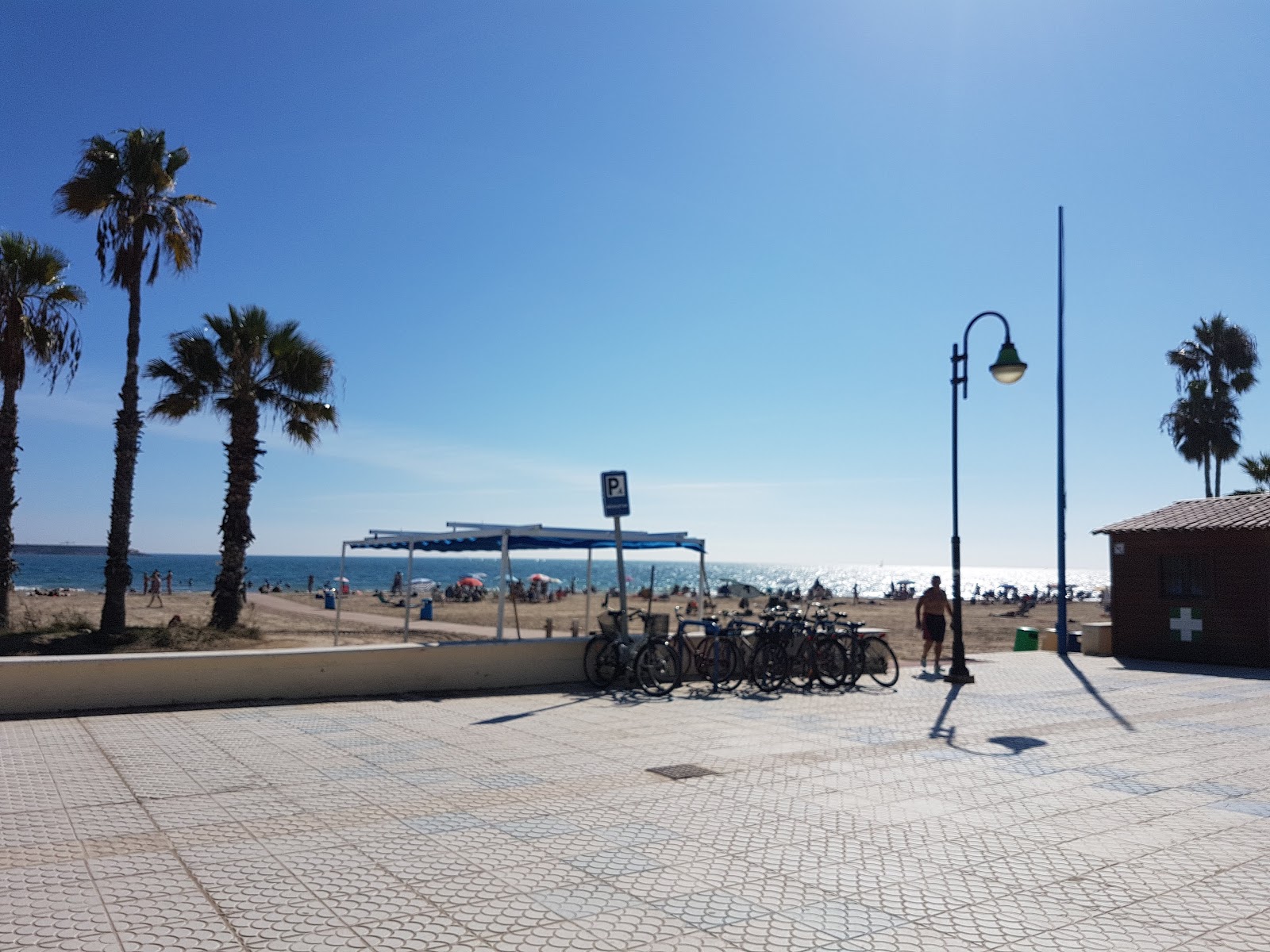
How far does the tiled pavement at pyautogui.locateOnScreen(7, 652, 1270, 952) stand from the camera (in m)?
4.12

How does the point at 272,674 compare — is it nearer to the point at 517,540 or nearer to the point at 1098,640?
the point at 517,540

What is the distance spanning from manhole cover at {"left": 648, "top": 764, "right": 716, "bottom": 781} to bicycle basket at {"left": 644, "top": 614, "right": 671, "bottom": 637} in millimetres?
5249

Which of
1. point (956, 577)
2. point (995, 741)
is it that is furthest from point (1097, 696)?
point (995, 741)

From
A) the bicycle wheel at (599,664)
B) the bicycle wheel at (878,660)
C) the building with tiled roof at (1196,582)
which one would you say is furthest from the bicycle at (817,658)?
the building with tiled roof at (1196,582)

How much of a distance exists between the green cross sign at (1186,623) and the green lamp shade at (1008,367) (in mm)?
8247

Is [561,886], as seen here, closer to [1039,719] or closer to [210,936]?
[210,936]

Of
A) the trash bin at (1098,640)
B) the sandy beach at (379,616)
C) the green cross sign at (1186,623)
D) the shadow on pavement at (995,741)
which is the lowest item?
the sandy beach at (379,616)

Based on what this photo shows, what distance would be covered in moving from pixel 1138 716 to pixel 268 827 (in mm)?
9724

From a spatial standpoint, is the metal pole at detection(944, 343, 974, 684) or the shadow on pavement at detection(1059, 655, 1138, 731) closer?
the shadow on pavement at detection(1059, 655, 1138, 731)

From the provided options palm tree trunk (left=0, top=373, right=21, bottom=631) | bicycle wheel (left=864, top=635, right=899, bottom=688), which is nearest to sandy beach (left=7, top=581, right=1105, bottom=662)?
palm tree trunk (left=0, top=373, right=21, bottom=631)

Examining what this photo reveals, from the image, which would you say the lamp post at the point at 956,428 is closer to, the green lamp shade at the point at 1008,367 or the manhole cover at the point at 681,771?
the green lamp shade at the point at 1008,367

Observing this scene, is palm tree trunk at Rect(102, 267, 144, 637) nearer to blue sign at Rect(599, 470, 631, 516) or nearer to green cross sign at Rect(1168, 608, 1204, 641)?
blue sign at Rect(599, 470, 631, 516)

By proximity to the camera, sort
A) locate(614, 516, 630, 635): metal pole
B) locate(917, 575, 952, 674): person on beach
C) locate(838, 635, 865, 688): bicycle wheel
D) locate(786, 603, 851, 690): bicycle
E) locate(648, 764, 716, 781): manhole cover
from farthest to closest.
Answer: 1. locate(917, 575, 952, 674): person on beach
2. locate(838, 635, 865, 688): bicycle wheel
3. locate(786, 603, 851, 690): bicycle
4. locate(614, 516, 630, 635): metal pole
5. locate(648, 764, 716, 781): manhole cover

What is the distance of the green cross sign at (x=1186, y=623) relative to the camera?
18.4 m
